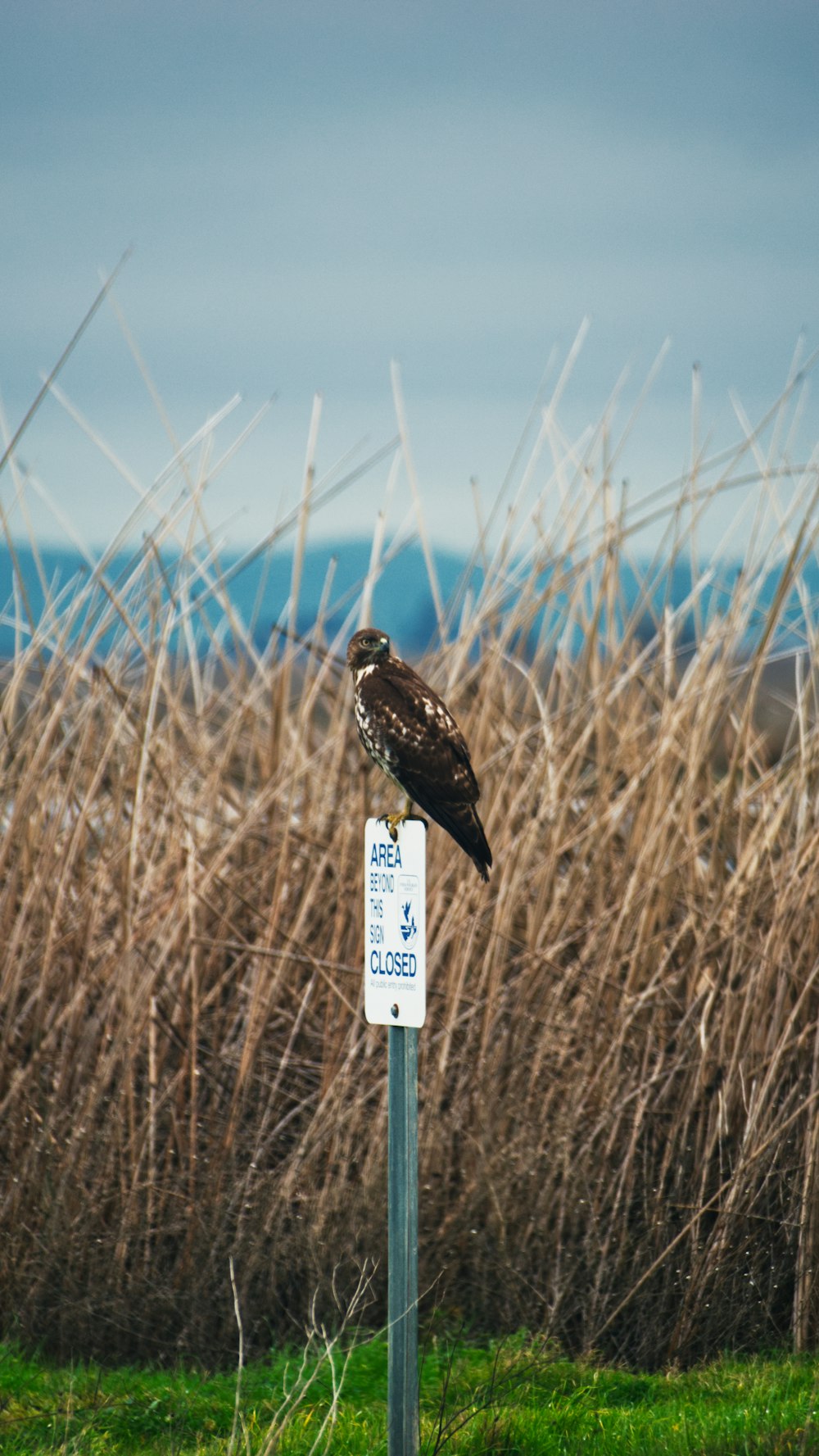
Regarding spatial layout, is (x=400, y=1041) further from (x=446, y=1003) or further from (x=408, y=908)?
(x=446, y=1003)

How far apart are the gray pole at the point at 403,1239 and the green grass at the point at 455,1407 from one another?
0.82 feet

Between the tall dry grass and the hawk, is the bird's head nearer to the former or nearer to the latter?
the hawk

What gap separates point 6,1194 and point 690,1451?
139 centimetres

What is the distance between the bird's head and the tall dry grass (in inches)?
33.7

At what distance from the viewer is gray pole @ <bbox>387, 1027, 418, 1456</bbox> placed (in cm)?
155

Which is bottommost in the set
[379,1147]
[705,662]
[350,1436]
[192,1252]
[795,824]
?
[350,1436]

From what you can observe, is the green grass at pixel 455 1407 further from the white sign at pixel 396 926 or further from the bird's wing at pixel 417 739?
the bird's wing at pixel 417 739

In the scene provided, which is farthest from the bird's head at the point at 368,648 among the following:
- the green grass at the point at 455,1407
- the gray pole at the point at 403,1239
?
the green grass at the point at 455,1407

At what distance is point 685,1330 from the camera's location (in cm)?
252

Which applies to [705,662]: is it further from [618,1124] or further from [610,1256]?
[610,1256]

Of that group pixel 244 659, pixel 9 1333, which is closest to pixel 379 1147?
pixel 9 1333

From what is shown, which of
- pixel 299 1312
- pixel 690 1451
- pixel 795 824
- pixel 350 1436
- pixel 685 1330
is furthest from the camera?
pixel 795 824

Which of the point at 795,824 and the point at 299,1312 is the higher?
the point at 795,824

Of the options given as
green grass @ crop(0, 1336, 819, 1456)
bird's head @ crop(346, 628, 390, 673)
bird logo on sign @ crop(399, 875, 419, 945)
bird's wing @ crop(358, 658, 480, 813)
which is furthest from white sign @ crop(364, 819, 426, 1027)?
green grass @ crop(0, 1336, 819, 1456)
